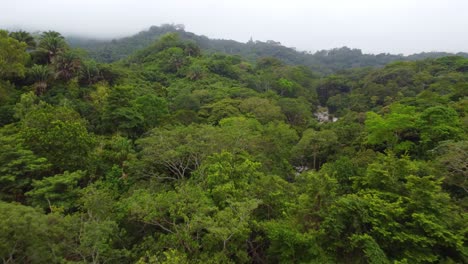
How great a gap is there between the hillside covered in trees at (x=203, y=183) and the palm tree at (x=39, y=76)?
10cm

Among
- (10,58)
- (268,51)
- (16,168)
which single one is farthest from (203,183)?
(268,51)

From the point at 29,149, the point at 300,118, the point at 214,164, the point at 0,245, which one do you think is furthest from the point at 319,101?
the point at 0,245

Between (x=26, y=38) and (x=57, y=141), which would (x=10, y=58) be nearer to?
(x=26, y=38)

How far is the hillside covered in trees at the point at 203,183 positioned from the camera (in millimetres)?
9812

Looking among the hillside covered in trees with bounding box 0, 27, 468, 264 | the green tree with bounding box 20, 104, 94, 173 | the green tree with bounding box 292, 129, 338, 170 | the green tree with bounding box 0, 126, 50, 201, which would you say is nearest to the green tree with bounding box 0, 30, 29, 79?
the hillside covered in trees with bounding box 0, 27, 468, 264

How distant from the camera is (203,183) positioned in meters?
13.1

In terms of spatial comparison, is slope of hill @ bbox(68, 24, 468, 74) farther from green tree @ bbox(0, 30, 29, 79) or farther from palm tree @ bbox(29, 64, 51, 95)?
green tree @ bbox(0, 30, 29, 79)

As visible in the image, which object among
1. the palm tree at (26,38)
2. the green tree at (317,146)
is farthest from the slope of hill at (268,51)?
the green tree at (317,146)

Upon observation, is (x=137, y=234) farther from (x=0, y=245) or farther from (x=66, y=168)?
(x=66, y=168)

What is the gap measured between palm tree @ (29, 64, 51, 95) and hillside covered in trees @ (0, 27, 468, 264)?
10 cm

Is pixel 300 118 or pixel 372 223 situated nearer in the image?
pixel 372 223

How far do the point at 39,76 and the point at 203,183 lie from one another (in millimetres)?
21742

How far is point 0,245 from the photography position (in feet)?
26.8

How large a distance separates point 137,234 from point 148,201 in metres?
1.95
